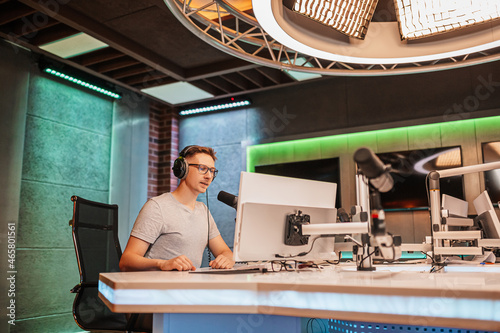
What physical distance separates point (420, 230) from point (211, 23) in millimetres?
3101

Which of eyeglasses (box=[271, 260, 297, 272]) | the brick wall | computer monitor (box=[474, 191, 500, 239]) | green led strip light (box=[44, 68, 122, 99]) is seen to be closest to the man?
eyeglasses (box=[271, 260, 297, 272])

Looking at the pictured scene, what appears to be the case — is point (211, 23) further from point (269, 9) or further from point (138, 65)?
point (138, 65)

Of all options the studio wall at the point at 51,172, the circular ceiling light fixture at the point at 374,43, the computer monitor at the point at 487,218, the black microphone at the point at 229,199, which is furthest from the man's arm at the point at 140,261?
the studio wall at the point at 51,172

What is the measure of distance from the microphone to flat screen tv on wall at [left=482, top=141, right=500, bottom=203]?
367 centimetres

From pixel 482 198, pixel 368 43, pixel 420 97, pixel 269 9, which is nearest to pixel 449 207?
pixel 482 198

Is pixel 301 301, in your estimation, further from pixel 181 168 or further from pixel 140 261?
pixel 181 168

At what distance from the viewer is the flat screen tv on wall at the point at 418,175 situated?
4.64 meters

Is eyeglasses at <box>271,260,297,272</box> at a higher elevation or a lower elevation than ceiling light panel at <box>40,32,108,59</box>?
lower

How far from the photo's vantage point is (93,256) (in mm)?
2412

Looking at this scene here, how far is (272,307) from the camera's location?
3.88ft

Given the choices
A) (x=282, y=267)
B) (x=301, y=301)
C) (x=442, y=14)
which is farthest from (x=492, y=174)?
(x=301, y=301)

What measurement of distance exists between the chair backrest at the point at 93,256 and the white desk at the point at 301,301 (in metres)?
0.84

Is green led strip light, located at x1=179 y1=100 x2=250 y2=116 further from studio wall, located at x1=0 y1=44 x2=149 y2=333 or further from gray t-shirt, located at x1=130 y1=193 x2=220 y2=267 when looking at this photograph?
gray t-shirt, located at x1=130 y1=193 x2=220 y2=267

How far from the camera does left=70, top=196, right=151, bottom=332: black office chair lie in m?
2.16
